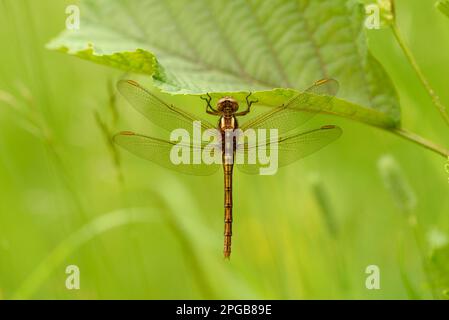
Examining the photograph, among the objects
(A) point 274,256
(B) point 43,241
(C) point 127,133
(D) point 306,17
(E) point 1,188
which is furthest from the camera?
(E) point 1,188

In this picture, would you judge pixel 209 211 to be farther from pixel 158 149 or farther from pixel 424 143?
pixel 424 143

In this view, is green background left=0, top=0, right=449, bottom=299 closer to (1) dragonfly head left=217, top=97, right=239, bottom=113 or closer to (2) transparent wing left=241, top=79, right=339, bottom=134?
(2) transparent wing left=241, top=79, right=339, bottom=134

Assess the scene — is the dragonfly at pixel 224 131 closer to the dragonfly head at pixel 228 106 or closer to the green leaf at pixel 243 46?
the dragonfly head at pixel 228 106

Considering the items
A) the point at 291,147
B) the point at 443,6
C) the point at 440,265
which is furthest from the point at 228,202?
the point at 443,6

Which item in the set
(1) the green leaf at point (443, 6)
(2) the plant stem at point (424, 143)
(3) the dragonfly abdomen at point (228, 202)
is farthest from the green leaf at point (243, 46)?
(3) the dragonfly abdomen at point (228, 202)

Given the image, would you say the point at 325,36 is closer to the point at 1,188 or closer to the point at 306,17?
the point at 306,17

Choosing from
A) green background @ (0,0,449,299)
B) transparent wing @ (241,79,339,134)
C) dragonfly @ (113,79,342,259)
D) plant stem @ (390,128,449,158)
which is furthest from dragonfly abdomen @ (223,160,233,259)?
plant stem @ (390,128,449,158)

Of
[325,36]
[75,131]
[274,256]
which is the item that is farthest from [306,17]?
[75,131]

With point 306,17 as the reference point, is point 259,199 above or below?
above
